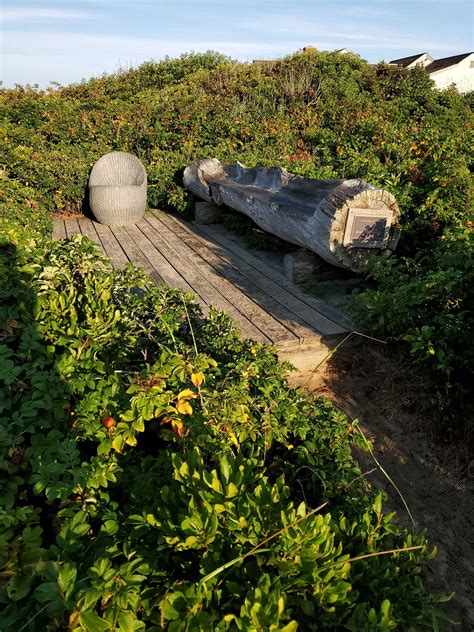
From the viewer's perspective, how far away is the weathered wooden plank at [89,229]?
6841 millimetres

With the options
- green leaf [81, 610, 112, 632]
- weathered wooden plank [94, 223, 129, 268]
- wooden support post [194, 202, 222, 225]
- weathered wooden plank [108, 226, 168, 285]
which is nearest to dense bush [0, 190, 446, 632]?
green leaf [81, 610, 112, 632]

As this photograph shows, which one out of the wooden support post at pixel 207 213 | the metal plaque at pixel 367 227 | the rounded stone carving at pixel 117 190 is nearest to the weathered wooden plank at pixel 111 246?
the rounded stone carving at pixel 117 190

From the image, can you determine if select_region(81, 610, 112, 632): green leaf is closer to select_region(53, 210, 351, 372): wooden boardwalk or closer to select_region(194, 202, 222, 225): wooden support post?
select_region(53, 210, 351, 372): wooden boardwalk

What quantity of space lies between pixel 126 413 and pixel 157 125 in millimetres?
8585

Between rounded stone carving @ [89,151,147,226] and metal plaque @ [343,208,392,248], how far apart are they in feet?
14.4

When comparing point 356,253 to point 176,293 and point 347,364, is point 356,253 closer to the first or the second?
point 347,364

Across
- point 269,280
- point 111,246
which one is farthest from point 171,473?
point 111,246

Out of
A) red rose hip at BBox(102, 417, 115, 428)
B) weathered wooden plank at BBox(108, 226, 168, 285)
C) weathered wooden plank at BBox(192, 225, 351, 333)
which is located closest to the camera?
red rose hip at BBox(102, 417, 115, 428)

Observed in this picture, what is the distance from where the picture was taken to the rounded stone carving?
7309 mm

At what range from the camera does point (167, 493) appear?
1.29 meters

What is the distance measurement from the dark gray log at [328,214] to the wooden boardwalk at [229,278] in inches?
20.6

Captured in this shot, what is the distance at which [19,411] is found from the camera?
5.40 ft

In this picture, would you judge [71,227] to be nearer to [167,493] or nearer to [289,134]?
[289,134]

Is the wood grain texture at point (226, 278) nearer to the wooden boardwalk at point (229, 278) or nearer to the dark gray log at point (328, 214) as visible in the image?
the wooden boardwalk at point (229, 278)
